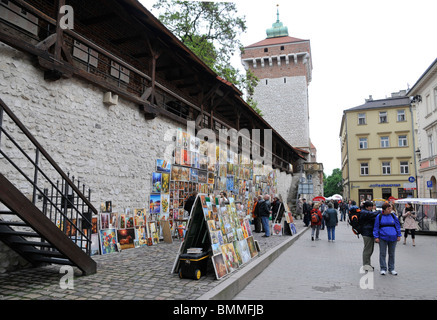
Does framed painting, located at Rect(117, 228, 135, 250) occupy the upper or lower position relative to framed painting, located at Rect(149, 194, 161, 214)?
lower

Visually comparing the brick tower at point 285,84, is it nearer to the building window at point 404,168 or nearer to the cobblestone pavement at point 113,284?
the building window at point 404,168

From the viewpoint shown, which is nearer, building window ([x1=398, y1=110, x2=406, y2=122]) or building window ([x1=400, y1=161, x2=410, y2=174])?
building window ([x1=400, y1=161, x2=410, y2=174])

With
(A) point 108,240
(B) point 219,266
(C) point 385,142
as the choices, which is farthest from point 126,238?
(C) point 385,142

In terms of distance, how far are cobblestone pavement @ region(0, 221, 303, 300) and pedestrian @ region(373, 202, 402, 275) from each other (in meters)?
3.02

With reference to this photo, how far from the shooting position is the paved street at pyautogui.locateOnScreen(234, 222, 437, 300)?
5042mm

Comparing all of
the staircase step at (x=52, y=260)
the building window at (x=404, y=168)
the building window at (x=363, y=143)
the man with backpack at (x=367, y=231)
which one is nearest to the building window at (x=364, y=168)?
the building window at (x=363, y=143)

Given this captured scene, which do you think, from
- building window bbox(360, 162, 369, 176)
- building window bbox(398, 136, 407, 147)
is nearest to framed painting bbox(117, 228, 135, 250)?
Result: building window bbox(360, 162, 369, 176)

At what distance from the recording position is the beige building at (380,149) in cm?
3784

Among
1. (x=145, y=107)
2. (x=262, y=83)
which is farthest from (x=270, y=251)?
(x=262, y=83)

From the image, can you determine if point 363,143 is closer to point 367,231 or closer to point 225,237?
point 367,231

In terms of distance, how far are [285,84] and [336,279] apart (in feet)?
134

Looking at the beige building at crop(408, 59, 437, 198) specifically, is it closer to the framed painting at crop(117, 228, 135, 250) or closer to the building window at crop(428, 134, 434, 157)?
the building window at crop(428, 134, 434, 157)

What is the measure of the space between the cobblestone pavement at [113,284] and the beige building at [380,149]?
37.6 metres
